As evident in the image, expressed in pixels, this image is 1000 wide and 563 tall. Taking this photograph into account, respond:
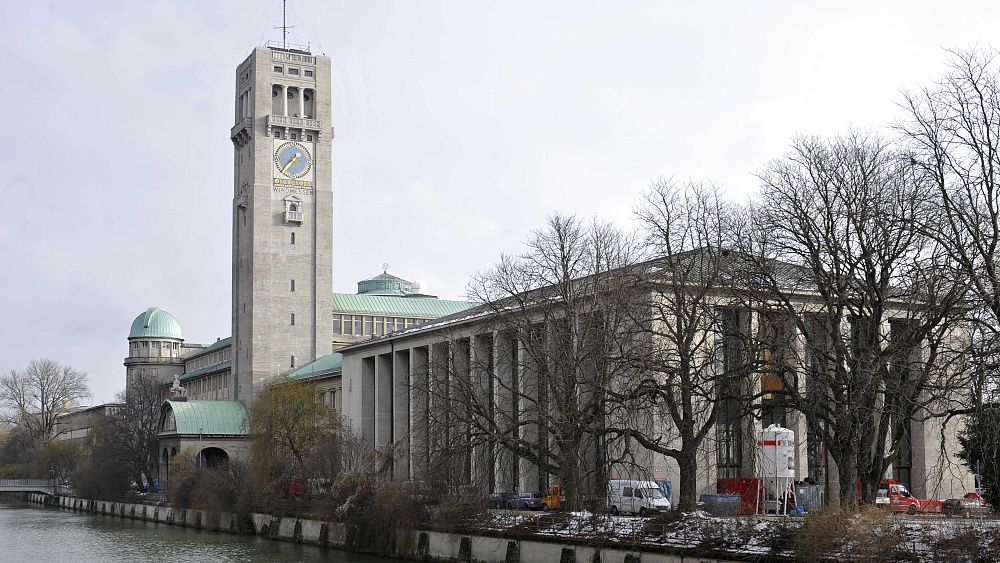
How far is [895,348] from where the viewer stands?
37812mm

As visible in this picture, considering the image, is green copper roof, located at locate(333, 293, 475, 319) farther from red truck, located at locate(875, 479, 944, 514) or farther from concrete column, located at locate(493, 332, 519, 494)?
red truck, located at locate(875, 479, 944, 514)

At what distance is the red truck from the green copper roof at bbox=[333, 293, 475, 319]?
79.1m

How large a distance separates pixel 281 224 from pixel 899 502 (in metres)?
75.9

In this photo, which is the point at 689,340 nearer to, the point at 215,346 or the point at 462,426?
the point at 462,426

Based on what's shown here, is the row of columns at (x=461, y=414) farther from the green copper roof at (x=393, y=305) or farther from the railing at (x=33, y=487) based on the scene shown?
the railing at (x=33, y=487)

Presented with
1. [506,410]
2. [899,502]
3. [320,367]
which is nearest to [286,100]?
[320,367]

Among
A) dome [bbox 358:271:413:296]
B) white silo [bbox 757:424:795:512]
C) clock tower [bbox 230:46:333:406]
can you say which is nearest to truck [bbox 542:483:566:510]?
white silo [bbox 757:424:795:512]

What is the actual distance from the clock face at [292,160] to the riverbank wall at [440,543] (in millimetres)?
46677

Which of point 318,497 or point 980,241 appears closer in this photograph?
point 980,241

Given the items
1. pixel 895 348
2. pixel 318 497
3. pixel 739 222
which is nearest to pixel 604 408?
pixel 739 222

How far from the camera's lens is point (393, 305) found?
142 m

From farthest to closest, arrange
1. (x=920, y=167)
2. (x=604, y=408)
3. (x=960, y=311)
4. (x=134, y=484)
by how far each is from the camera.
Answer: (x=134, y=484)
(x=604, y=408)
(x=920, y=167)
(x=960, y=311)

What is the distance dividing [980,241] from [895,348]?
4799 mm

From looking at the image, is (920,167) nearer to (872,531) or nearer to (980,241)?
(980,241)
